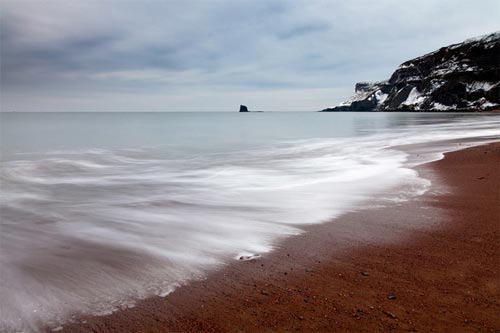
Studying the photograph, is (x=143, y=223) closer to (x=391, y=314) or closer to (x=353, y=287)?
(x=353, y=287)

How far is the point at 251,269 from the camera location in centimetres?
371

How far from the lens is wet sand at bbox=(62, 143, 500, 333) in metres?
2.75

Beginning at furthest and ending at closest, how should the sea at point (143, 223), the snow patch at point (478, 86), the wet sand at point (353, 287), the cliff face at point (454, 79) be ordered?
1. the cliff face at point (454, 79)
2. the snow patch at point (478, 86)
3. the sea at point (143, 223)
4. the wet sand at point (353, 287)

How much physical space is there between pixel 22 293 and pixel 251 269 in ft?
7.35

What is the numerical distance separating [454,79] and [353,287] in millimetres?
128126

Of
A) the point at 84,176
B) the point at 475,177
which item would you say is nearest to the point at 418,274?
the point at 475,177

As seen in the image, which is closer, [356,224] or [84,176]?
[356,224]

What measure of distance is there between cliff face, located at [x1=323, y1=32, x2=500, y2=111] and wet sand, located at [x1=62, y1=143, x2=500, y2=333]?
11284cm

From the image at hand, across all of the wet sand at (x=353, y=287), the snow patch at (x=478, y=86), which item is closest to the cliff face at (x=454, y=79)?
the snow patch at (x=478, y=86)

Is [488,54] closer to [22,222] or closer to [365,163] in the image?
[365,163]

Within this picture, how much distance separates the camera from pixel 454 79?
111 m

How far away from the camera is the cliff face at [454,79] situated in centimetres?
10294

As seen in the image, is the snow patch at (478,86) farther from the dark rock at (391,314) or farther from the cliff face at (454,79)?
the dark rock at (391,314)

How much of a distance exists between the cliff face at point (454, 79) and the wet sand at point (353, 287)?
4443 inches
